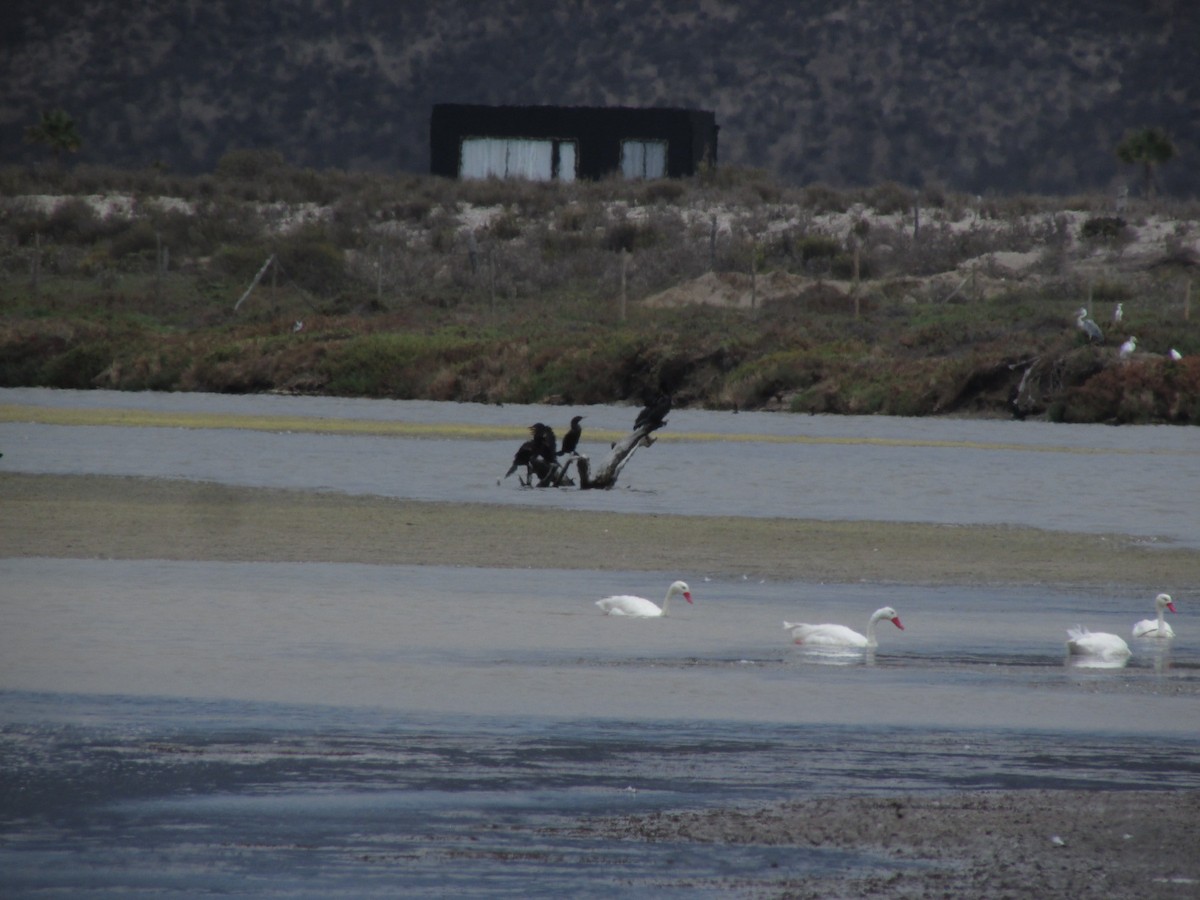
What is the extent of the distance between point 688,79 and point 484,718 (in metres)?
Answer: 110

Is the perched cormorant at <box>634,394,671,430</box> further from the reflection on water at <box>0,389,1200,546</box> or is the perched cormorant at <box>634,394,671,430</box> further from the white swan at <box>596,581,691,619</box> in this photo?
the white swan at <box>596,581,691,619</box>

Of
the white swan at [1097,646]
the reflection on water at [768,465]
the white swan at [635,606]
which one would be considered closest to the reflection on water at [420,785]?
the white swan at [1097,646]

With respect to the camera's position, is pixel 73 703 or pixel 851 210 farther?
pixel 851 210

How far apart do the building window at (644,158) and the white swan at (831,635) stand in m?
71.9

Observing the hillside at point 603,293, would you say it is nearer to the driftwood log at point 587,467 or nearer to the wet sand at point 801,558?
the driftwood log at point 587,467

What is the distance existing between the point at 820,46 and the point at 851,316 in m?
69.6

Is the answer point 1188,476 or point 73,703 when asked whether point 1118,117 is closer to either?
point 1188,476

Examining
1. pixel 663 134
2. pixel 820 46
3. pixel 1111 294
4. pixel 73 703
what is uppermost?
pixel 820 46

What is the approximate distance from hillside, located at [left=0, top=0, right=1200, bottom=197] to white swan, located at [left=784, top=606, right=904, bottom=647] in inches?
3968

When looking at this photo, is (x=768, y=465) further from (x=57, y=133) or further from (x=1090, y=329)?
(x=57, y=133)

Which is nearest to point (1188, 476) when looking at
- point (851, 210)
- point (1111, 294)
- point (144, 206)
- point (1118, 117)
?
point (1111, 294)

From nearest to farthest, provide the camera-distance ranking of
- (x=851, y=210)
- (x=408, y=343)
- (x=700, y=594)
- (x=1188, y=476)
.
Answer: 1. (x=700, y=594)
2. (x=1188, y=476)
3. (x=408, y=343)
4. (x=851, y=210)

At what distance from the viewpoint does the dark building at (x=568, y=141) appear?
8288 centimetres

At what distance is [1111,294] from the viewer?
56.1 meters
